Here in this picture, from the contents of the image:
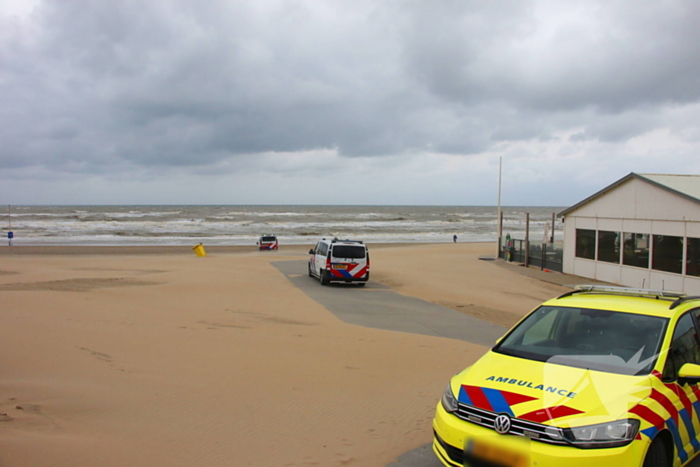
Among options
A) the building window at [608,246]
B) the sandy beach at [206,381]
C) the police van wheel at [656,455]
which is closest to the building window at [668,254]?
the building window at [608,246]

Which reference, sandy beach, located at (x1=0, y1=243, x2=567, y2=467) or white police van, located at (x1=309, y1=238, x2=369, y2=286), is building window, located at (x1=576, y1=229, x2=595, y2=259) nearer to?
sandy beach, located at (x1=0, y1=243, x2=567, y2=467)

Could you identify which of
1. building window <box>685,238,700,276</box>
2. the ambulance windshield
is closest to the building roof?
building window <box>685,238,700,276</box>

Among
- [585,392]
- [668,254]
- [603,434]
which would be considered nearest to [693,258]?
[668,254]

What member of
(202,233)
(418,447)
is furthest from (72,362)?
(202,233)

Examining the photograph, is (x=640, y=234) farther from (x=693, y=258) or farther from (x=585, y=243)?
(x=585, y=243)

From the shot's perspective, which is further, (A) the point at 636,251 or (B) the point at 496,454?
(A) the point at 636,251

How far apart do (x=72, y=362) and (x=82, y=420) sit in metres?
2.30

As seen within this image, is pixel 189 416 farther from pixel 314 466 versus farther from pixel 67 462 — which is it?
pixel 314 466

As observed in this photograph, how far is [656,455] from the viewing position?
3711mm

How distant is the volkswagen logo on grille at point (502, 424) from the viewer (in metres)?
3.69

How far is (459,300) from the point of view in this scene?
16.8 m

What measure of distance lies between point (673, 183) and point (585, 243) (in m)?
4.60

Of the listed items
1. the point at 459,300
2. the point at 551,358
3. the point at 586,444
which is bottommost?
the point at 459,300

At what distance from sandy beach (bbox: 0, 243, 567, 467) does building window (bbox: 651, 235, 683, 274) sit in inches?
273
